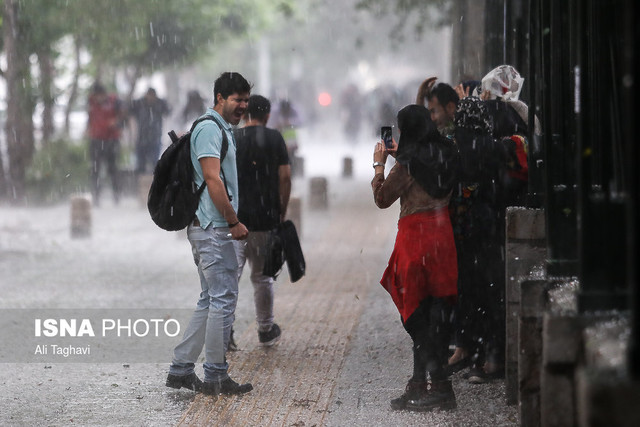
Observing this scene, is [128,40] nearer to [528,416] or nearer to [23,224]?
[23,224]

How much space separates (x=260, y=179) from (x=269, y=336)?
1.14m

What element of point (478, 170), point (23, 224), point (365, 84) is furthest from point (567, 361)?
point (365, 84)

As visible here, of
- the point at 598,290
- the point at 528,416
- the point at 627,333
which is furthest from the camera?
the point at 528,416

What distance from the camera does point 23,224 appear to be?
54.3 ft

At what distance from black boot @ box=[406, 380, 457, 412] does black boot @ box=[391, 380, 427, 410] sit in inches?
0.7

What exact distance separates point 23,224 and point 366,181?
991 cm

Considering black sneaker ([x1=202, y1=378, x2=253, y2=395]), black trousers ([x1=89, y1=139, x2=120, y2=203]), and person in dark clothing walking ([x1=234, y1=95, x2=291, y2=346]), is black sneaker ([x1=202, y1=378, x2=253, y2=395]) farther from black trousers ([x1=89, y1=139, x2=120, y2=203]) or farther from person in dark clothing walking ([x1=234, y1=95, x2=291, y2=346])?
black trousers ([x1=89, y1=139, x2=120, y2=203])

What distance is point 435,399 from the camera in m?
6.43

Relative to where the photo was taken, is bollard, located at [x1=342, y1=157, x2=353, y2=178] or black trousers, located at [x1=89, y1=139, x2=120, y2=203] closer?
black trousers, located at [x1=89, y1=139, x2=120, y2=203]

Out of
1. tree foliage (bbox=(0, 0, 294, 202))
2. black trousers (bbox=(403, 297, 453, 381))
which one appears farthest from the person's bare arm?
tree foliage (bbox=(0, 0, 294, 202))

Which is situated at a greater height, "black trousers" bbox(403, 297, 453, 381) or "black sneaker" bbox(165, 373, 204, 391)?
"black trousers" bbox(403, 297, 453, 381)

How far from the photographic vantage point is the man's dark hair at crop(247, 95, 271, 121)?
315 inches

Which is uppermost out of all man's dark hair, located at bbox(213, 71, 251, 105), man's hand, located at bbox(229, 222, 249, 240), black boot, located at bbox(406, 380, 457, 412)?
man's dark hair, located at bbox(213, 71, 251, 105)

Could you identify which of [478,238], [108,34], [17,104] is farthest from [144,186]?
[478,238]
